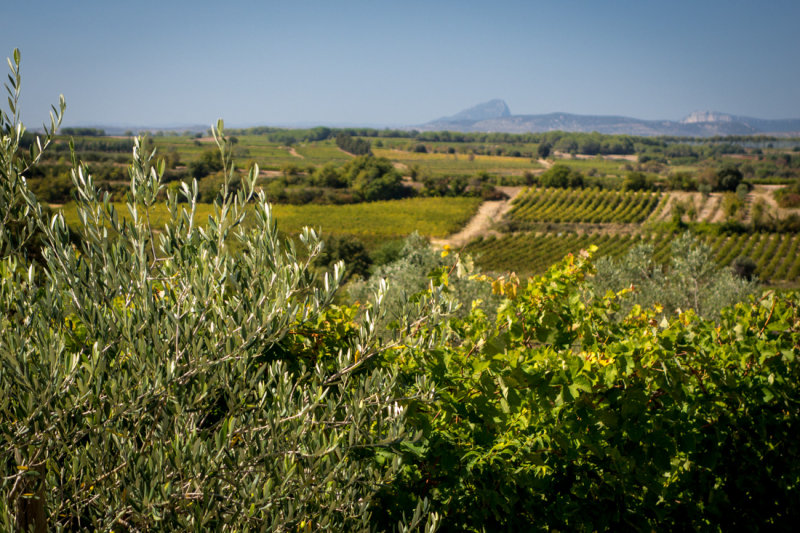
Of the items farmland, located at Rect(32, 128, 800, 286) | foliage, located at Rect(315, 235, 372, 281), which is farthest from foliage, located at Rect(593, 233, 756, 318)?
farmland, located at Rect(32, 128, 800, 286)

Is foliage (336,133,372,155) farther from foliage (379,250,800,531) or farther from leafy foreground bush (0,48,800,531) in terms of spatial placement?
leafy foreground bush (0,48,800,531)

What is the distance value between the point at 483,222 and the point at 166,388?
92342 mm

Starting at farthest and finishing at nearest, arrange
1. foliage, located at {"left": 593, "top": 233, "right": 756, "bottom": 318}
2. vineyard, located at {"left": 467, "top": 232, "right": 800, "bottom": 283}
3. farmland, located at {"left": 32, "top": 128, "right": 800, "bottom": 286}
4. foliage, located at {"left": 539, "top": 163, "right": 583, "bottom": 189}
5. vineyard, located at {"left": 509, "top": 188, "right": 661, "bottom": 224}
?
foliage, located at {"left": 539, "top": 163, "right": 583, "bottom": 189}
vineyard, located at {"left": 509, "top": 188, "right": 661, "bottom": 224}
farmland, located at {"left": 32, "top": 128, "right": 800, "bottom": 286}
vineyard, located at {"left": 467, "top": 232, "right": 800, "bottom": 283}
foliage, located at {"left": 593, "top": 233, "right": 756, "bottom": 318}

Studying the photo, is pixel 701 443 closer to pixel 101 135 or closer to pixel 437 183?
pixel 437 183

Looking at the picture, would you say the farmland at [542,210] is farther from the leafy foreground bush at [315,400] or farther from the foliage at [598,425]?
the foliage at [598,425]

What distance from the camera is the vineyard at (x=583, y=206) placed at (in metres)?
93.1

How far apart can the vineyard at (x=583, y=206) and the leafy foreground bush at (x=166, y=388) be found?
3505 inches

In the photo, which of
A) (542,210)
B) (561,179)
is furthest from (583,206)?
(561,179)

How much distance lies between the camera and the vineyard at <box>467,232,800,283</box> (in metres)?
60.6

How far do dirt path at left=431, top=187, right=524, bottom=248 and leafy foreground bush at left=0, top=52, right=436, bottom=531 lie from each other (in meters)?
69.6

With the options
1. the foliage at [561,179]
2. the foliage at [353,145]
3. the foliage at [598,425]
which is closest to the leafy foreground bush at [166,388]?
the foliage at [598,425]

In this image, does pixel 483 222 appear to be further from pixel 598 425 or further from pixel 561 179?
pixel 598 425

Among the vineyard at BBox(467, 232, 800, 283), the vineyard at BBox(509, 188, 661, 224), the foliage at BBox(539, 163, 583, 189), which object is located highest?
the foliage at BBox(539, 163, 583, 189)

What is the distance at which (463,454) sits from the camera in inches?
141
